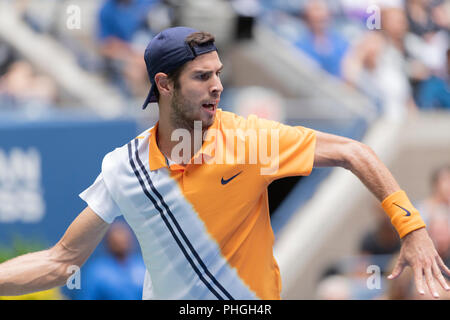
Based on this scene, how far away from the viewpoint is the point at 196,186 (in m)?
3.33

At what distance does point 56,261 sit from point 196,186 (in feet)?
2.31

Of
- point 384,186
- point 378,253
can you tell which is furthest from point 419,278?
point 378,253

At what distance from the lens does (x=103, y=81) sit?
8.02m

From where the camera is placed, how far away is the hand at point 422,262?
299 centimetres

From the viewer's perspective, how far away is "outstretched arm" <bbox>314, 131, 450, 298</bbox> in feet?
9.85

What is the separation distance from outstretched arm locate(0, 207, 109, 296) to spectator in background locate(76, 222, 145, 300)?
200 centimetres

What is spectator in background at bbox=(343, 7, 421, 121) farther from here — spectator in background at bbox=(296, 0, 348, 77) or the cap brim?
the cap brim

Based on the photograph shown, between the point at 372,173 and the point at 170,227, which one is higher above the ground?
the point at 372,173

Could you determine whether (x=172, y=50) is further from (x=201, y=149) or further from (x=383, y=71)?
(x=383, y=71)

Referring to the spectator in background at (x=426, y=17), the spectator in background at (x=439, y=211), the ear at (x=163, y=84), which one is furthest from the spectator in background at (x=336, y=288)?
the spectator in background at (x=426, y=17)

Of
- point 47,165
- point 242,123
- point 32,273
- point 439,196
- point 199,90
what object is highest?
point 199,90

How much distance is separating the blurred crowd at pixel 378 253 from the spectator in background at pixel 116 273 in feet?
5.12
